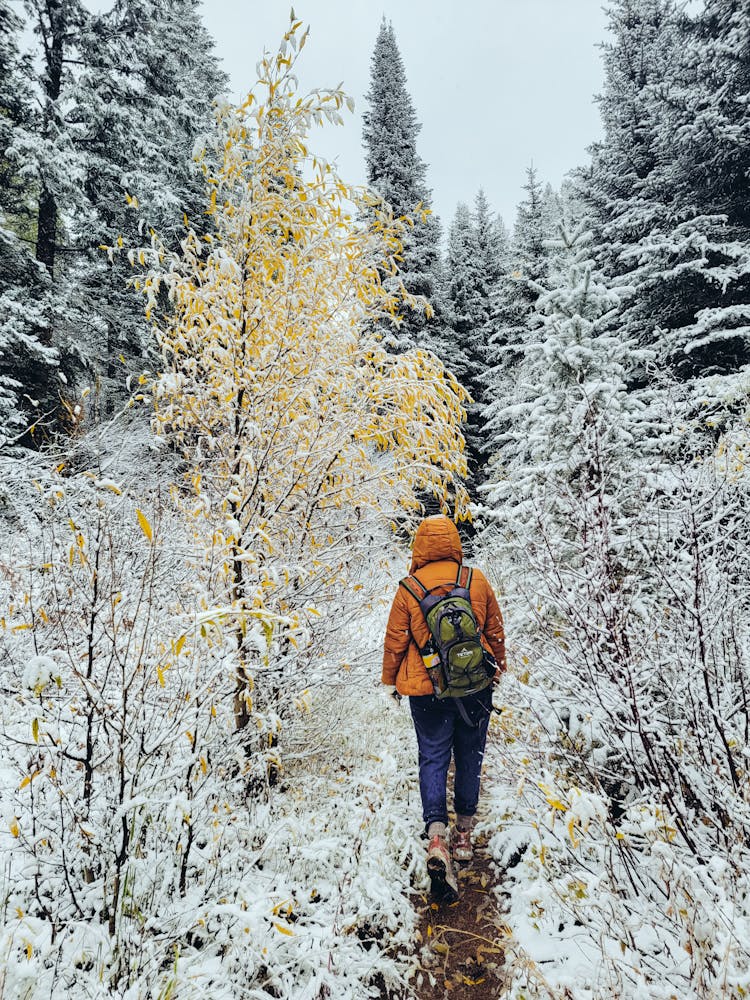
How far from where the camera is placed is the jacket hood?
11.8 feet

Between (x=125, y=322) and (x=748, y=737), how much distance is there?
14582 millimetres

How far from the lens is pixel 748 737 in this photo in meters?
2.38

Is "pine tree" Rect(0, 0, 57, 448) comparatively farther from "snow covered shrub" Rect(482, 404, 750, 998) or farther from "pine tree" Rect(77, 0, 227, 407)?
"snow covered shrub" Rect(482, 404, 750, 998)

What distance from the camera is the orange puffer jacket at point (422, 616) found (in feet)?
11.4

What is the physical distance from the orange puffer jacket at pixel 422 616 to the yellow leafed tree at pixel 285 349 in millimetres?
344

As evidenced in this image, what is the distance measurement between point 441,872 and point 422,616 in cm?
161

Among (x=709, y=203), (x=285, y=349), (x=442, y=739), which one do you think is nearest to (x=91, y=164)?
(x=285, y=349)

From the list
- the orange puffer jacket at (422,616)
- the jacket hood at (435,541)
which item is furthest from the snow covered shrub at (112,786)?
the jacket hood at (435,541)

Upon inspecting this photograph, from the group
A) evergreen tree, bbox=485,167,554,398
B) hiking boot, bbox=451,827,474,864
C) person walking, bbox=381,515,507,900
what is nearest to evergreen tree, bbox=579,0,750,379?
evergreen tree, bbox=485,167,554,398

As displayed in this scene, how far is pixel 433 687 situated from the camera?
11.1 ft

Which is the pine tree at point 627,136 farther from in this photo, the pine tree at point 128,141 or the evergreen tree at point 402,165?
the pine tree at point 128,141

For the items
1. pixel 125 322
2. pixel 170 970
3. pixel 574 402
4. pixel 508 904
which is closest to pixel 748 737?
pixel 508 904

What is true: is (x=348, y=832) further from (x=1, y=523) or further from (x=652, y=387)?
(x=1, y=523)

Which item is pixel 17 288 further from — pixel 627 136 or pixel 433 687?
pixel 627 136
